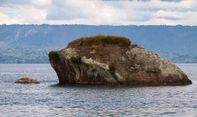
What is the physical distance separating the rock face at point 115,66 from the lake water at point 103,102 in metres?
3.60

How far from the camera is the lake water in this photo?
219 ft

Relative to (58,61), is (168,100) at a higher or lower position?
lower

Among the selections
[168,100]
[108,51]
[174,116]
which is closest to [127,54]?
[108,51]

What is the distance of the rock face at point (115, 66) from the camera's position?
4277 inches

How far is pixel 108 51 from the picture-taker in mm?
113000

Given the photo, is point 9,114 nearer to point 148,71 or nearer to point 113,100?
point 113,100

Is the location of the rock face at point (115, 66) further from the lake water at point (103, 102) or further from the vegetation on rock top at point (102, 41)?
the lake water at point (103, 102)

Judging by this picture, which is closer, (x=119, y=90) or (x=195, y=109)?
(x=195, y=109)

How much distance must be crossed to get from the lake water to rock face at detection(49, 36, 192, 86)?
3.60 m

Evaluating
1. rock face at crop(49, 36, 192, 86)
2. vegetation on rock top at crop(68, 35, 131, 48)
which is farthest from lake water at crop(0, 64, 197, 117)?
vegetation on rock top at crop(68, 35, 131, 48)

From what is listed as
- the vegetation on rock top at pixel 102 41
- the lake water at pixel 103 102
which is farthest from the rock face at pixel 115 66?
the lake water at pixel 103 102

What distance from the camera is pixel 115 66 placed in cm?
10875

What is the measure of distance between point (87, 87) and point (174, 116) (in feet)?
144

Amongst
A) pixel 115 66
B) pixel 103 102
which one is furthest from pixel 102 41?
pixel 103 102
